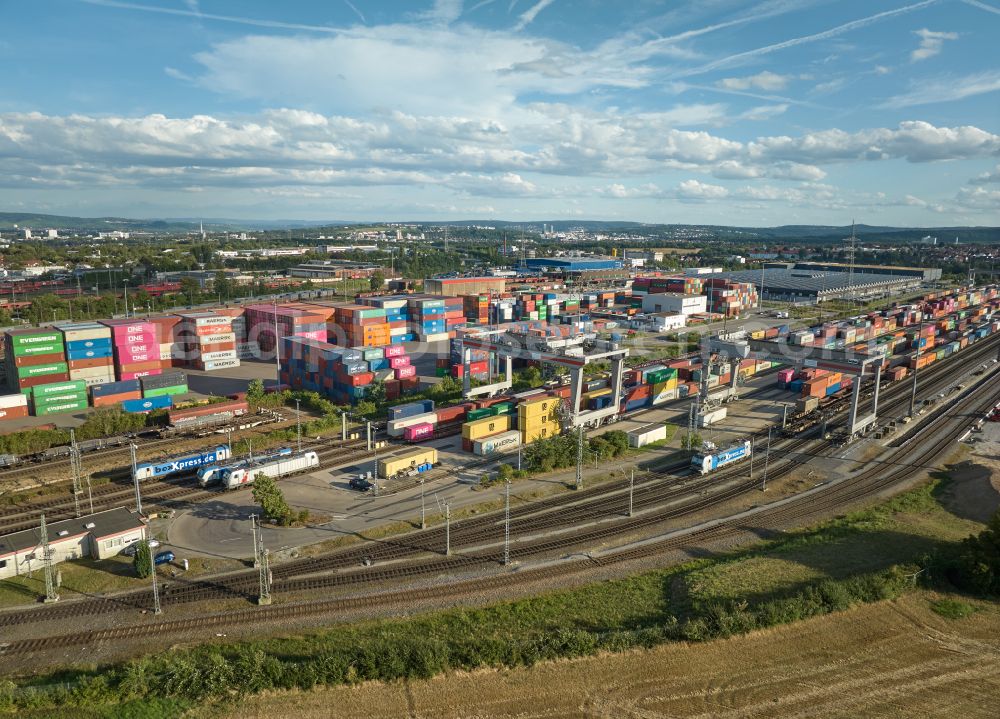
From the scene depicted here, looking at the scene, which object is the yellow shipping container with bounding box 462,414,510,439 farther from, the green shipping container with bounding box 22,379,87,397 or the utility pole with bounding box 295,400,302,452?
the green shipping container with bounding box 22,379,87,397

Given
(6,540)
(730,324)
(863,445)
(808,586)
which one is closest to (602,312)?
(730,324)

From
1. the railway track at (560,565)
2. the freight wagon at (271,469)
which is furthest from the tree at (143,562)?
the freight wagon at (271,469)

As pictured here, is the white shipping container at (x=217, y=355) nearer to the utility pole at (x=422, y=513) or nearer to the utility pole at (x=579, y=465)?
the utility pole at (x=422, y=513)

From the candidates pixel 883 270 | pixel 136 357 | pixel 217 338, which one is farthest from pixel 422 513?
pixel 883 270

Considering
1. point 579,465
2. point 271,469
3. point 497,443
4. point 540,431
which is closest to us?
point 579,465

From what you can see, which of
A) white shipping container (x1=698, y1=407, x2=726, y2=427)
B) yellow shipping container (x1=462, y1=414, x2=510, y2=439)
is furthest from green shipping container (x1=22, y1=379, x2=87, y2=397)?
white shipping container (x1=698, y1=407, x2=726, y2=427)

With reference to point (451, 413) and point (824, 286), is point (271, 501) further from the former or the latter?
point (824, 286)
